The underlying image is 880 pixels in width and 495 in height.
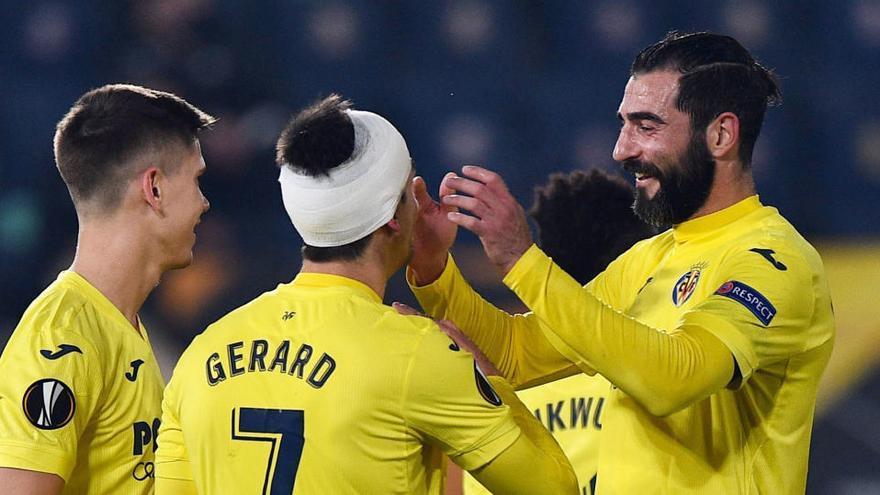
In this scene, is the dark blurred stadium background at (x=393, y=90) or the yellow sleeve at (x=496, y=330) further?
the dark blurred stadium background at (x=393, y=90)

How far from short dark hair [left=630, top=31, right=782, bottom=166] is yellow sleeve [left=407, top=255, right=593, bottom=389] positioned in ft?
2.00

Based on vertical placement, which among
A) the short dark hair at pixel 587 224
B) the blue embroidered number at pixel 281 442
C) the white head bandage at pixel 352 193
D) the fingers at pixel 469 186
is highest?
the white head bandage at pixel 352 193

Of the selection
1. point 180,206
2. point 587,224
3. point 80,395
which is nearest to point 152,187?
point 180,206

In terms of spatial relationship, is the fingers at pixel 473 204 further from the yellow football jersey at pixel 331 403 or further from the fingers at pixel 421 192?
the yellow football jersey at pixel 331 403

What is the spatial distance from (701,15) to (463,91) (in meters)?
1.10

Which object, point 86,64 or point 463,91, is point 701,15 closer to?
point 463,91

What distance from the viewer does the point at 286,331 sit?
6.48ft

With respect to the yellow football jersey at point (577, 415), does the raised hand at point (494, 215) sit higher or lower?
higher

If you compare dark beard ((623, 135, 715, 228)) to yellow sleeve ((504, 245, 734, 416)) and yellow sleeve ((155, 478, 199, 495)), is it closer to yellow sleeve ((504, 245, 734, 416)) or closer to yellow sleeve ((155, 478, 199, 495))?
yellow sleeve ((504, 245, 734, 416))

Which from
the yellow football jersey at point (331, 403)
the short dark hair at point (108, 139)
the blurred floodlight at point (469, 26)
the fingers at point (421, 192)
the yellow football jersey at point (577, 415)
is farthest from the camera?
the blurred floodlight at point (469, 26)

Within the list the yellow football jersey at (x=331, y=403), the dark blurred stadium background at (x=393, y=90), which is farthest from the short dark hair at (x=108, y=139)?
the dark blurred stadium background at (x=393, y=90)

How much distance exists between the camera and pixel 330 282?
2.04m

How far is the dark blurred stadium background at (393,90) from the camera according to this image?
5.00 m

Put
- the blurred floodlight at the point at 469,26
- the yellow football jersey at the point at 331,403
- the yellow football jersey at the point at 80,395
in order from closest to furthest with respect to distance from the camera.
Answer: the yellow football jersey at the point at 331,403
the yellow football jersey at the point at 80,395
the blurred floodlight at the point at 469,26
